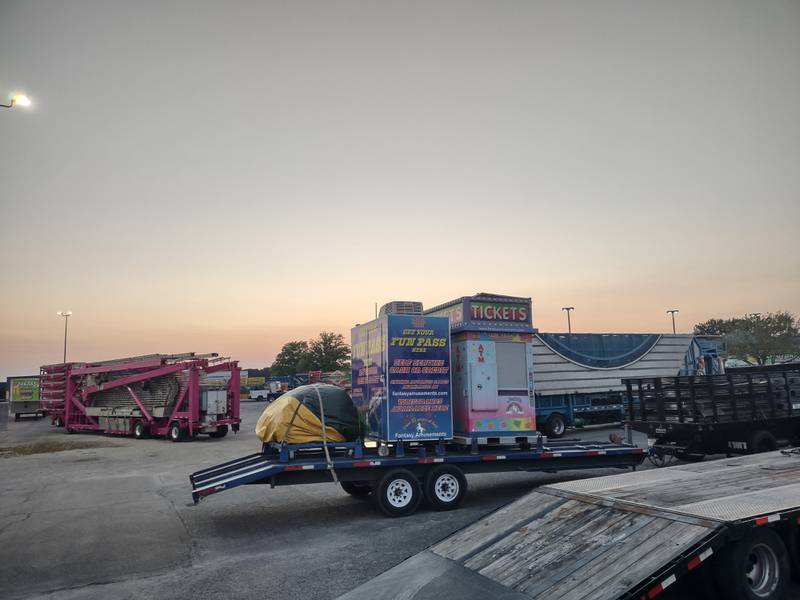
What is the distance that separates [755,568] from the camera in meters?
5.46

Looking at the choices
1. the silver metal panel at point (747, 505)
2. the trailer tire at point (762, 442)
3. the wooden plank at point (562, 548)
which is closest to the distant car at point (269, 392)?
the trailer tire at point (762, 442)

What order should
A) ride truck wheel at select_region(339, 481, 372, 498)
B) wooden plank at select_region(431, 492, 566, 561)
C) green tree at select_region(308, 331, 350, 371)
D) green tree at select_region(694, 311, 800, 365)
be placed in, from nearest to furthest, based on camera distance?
1. wooden plank at select_region(431, 492, 566, 561)
2. ride truck wheel at select_region(339, 481, 372, 498)
3. green tree at select_region(694, 311, 800, 365)
4. green tree at select_region(308, 331, 350, 371)

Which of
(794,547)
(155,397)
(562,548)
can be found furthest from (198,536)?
(155,397)

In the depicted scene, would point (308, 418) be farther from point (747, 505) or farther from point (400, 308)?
point (747, 505)

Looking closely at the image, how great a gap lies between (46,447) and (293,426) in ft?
59.7

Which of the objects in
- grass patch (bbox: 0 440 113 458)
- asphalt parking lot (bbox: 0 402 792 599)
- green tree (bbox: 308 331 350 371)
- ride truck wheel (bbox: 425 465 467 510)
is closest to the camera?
asphalt parking lot (bbox: 0 402 792 599)

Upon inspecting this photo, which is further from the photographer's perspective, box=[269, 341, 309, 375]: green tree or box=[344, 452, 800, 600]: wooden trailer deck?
box=[269, 341, 309, 375]: green tree

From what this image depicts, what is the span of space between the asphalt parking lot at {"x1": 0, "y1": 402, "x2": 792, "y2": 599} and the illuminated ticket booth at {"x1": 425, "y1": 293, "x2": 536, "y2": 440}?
56.2 inches

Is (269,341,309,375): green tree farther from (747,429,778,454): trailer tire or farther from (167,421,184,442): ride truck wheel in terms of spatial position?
(747,429,778,454): trailer tire

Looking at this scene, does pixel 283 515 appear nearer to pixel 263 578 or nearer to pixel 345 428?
pixel 345 428

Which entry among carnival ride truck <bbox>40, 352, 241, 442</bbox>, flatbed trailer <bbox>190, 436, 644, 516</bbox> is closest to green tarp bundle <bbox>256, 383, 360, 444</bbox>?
flatbed trailer <bbox>190, 436, 644, 516</bbox>

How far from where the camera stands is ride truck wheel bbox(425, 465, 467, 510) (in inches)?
383

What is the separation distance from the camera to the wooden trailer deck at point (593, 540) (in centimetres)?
474

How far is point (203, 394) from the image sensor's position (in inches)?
982
